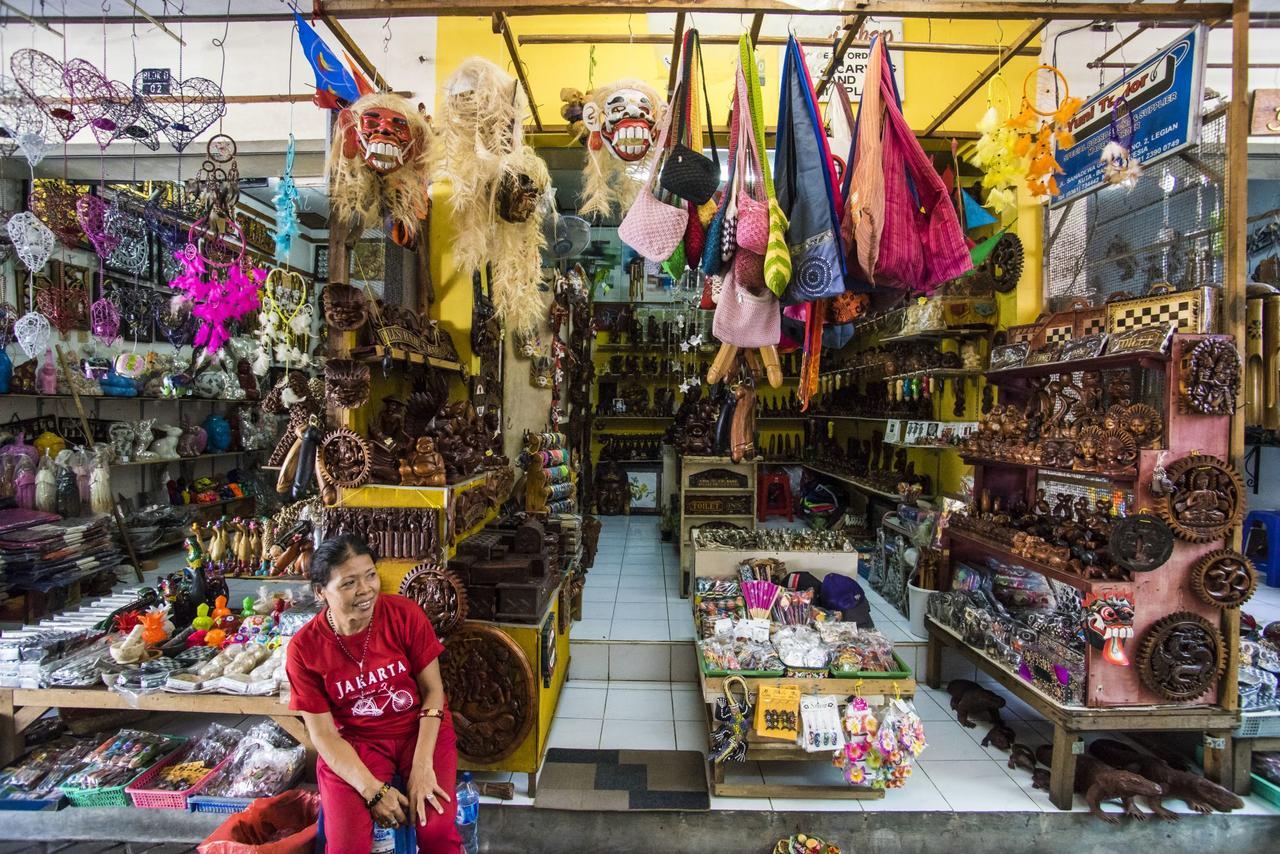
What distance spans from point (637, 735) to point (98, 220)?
4.41m

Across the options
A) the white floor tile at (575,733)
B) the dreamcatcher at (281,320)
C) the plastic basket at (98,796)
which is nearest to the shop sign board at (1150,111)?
the white floor tile at (575,733)

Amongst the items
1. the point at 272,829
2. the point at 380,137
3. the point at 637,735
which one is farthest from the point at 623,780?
the point at 380,137

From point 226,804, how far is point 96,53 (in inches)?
184

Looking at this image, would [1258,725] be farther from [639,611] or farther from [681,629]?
[639,611]

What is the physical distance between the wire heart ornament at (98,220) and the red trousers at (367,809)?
11.6ft

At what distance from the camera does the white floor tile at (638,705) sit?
3.48m

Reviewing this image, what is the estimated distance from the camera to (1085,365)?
3.08m

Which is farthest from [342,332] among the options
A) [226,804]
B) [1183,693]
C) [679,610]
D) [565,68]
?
[1183,693]

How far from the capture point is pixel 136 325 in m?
5.60

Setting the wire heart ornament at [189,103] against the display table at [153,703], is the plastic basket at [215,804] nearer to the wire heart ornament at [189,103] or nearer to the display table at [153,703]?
the display table at [153,703]

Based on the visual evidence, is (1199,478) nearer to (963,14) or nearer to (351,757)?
(963,14)

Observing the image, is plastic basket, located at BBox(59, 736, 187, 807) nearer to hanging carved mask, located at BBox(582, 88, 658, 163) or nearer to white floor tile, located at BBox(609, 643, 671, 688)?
white floor tile, located at BBox(609, 643, 671, 688)

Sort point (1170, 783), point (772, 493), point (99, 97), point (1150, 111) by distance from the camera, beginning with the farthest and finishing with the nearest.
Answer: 1. point (772, 493)
2. point (99, 97)
3. point (1150, 111)
4. point (1170, 783)

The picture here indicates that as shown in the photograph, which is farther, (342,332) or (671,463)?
(671,463)
